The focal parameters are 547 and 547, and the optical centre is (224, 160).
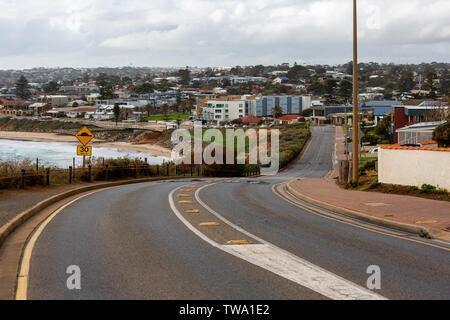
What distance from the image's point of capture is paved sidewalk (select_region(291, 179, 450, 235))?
44.6ft

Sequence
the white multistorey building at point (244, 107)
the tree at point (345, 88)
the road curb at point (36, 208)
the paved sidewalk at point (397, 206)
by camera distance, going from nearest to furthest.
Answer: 1. the road curb at point (36, 208)
2. the paved sidewalk at point (397, 206)
3. the white multistorey building at point (244, 107)
4. the tree at point (345, 88)

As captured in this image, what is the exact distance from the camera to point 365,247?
1059cm

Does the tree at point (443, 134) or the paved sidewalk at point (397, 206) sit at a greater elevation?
the tree at point (443, 134)

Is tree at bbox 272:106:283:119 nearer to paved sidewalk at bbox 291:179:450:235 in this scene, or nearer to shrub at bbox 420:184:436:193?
paved sidewalk at bbox 291:179:450:235

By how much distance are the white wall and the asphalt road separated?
5.79 m

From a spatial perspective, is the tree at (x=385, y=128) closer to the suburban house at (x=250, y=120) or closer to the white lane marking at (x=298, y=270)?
the suburban house at (x=250, y=120)

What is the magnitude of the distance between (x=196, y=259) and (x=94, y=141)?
126568mm

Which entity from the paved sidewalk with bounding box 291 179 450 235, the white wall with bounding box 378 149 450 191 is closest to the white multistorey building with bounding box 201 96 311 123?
the white wall with bounding box 378 149 450 191

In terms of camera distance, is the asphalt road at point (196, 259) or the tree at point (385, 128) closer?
the asphalt road at point (196, 259)

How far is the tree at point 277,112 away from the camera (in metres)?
167

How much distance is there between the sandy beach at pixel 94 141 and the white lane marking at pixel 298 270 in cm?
9305

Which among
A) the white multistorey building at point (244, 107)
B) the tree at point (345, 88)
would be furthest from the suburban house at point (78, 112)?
the tree at point (345, 88)
